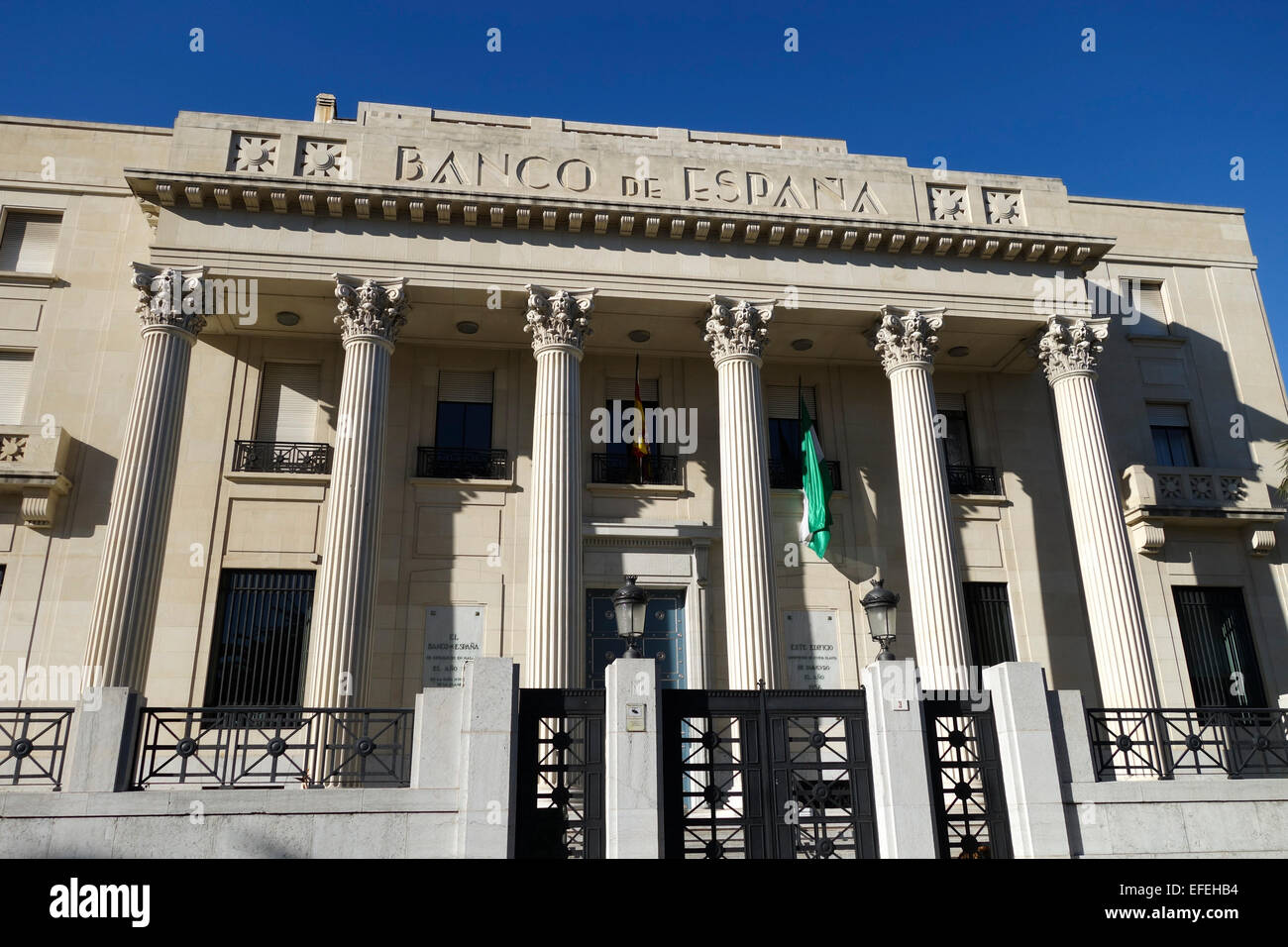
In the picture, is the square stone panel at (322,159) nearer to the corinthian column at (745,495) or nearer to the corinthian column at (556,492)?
the corinthian column at (556,492)

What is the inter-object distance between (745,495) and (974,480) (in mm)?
7333

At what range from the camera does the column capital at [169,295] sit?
1889cm

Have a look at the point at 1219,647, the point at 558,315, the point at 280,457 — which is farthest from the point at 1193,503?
the point at 280,457

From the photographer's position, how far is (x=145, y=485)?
17703 millimetres

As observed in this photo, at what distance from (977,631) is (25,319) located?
2218cm

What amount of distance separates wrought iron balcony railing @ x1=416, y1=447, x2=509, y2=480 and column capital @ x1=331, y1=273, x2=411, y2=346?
3.05m

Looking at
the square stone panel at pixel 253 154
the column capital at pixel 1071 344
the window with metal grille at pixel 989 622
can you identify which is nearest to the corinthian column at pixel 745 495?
the window with metal grille at pixel 989 622

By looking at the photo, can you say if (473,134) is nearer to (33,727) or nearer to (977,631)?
(33,727)

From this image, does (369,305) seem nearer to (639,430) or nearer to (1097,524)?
(639,430)

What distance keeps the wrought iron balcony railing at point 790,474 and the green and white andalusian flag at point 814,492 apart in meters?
0.57

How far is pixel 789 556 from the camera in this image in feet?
72.0

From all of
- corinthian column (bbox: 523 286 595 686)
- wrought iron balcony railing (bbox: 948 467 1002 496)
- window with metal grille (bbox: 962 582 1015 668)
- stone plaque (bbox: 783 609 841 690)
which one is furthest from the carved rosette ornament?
window with metal grille (bbox: 962 582 1015 668)

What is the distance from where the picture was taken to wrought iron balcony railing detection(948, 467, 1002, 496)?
23.5 metres
